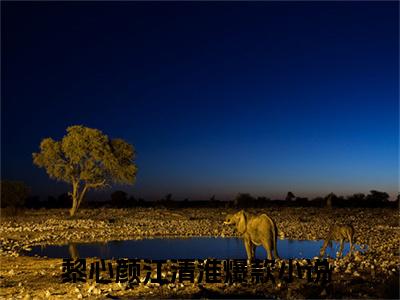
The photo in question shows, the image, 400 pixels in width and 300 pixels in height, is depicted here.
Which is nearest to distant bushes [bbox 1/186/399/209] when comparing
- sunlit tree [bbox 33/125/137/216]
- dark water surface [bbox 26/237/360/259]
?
sunlit tree [bbox 33/125/137/216]

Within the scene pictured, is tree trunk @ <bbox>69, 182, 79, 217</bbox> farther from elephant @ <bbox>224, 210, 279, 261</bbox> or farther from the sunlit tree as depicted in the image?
elephant @ <bbox>224, 210, 279, 261</bbox>

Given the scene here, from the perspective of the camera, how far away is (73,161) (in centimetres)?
4384

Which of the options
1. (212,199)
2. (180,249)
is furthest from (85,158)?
(212,199)

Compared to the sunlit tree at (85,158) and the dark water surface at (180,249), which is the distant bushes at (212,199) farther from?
the dark water surface at (180,249)

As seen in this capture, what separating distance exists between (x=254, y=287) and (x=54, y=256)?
1046cm

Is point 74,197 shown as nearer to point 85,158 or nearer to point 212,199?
point 85,158

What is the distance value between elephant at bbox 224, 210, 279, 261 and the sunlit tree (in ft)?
98.2

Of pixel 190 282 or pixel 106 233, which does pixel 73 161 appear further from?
pixel 190 282

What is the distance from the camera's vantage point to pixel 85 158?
44094mm

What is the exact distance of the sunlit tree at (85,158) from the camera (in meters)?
43.3

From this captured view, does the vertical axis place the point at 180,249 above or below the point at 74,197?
below

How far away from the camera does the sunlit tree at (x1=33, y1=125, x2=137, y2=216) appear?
43.3 metres

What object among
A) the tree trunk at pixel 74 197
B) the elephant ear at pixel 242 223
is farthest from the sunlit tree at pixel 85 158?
the elephant ear at pixel 242 223

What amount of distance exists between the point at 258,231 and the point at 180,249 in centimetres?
772
